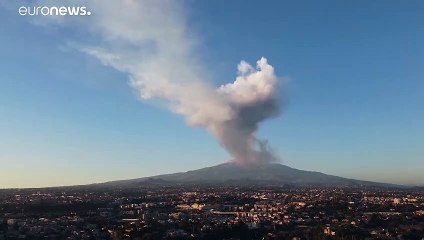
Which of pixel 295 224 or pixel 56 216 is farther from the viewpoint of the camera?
pixel 56 216

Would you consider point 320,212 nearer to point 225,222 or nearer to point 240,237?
point 225,222

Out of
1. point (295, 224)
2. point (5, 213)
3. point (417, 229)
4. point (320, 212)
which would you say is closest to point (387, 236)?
point (417, 229)

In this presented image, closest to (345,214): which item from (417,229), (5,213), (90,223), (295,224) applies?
(295,224)

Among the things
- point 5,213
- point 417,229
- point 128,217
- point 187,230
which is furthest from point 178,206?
point 417,229

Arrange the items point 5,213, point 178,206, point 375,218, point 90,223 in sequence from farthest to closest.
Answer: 1. point 178,206
2. point 5,213
3. point 375,218
4. point 90,223

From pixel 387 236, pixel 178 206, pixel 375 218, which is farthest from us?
pixel 178 206

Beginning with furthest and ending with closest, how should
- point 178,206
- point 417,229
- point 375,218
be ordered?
point 178,206
point 375,218
point 417,229

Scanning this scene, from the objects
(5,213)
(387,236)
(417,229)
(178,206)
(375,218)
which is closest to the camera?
(387,236)

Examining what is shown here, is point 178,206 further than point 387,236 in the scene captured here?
Yes

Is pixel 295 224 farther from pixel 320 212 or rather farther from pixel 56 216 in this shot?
pixel 56 216
